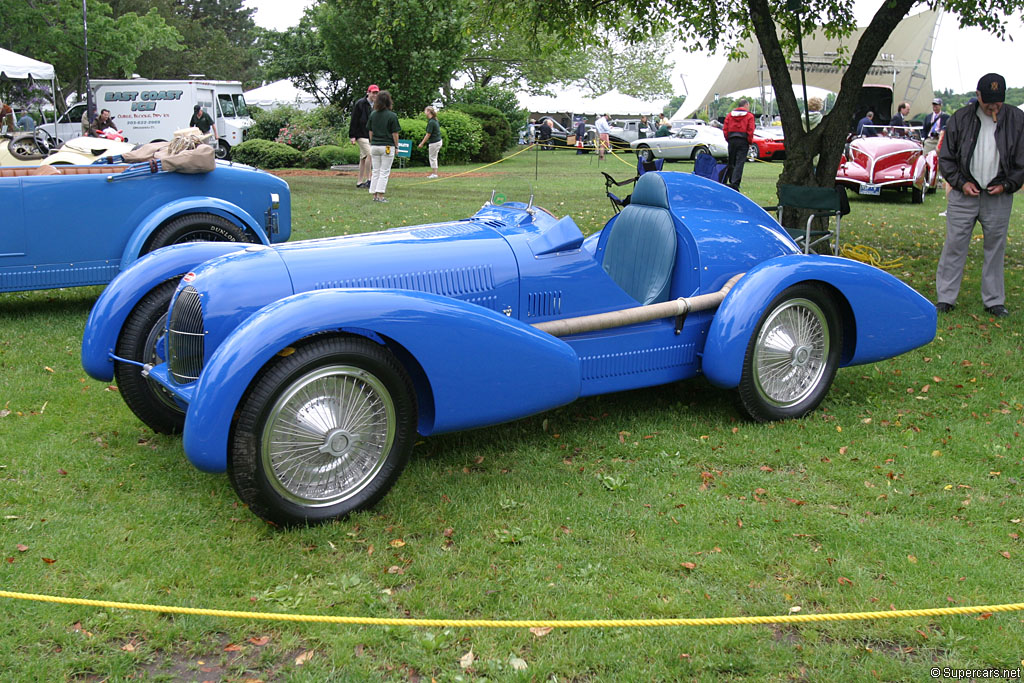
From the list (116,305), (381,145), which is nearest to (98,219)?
(116,305)

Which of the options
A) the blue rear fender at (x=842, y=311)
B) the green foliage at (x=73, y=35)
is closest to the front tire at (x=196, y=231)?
the blue rear fender at (x=842, y=311)

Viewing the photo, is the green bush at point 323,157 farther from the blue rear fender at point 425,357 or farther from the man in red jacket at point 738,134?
the blue rear fender at point 425,357

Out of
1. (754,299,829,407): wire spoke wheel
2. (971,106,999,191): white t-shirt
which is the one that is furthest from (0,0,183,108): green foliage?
(754,299,829,407): wire spoke wheel

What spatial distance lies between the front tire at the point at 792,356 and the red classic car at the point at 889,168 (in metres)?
12.3

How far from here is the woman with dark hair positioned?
15.0m

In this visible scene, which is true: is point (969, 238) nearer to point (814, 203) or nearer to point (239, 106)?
point (814, 203)

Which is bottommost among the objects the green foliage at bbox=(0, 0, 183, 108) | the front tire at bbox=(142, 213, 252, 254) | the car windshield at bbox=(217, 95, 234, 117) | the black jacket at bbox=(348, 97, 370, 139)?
the front tire at bbox=(142, 213, 252, 254)

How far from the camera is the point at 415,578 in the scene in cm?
339

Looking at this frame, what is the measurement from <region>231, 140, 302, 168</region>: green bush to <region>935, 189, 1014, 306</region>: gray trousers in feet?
64.4

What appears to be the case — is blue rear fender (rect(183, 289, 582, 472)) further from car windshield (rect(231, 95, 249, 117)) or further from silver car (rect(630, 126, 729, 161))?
car windshield (rect(231, 95, 249, 117))

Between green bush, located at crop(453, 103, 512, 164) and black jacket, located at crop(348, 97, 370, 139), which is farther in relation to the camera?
green bush, located at crop(453, 103, 512, 164)

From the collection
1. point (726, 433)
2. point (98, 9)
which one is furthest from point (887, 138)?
point (98, 9)

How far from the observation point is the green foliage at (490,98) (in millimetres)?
31984

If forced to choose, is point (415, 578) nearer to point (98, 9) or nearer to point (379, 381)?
point (379, 381)
